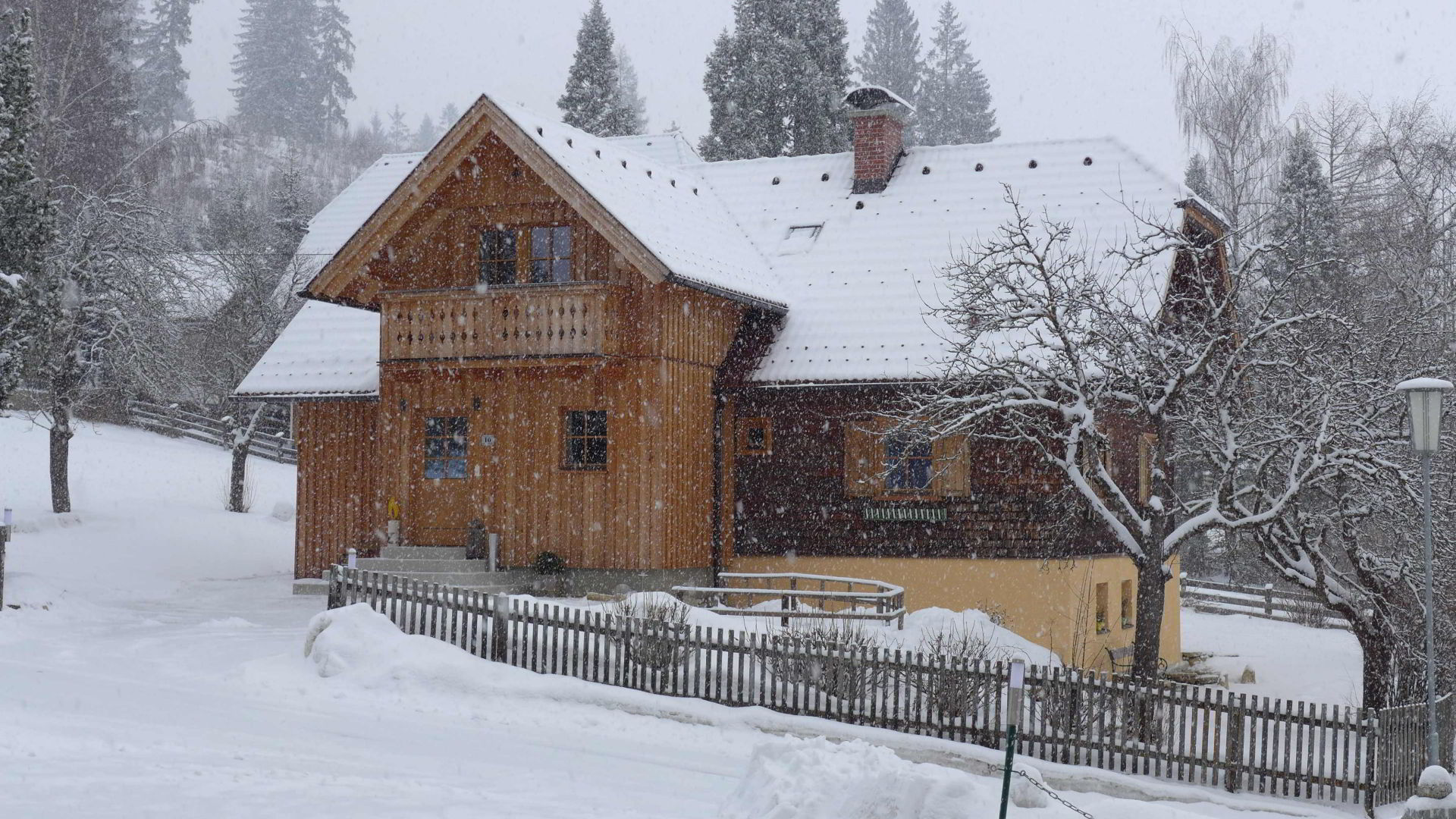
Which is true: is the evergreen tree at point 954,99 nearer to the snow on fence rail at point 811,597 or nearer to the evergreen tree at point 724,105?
the evergreen tree at point 724,105

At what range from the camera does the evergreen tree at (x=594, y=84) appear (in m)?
46.7

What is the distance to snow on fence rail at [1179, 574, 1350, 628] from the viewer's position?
32.7 metres

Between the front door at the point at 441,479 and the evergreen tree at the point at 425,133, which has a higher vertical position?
the evergreen tree at the point at 425,133

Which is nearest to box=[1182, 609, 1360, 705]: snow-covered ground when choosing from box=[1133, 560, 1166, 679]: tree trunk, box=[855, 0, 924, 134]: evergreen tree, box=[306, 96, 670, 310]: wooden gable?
box=[1133, 560, 1166, 679]: tree trunk

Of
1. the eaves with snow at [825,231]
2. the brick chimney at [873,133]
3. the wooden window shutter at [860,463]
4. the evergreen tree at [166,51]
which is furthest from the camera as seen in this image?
the evergreen tree at [166,51]

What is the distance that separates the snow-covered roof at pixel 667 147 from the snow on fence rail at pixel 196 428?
17.2m

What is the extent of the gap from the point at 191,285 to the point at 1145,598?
21.1m

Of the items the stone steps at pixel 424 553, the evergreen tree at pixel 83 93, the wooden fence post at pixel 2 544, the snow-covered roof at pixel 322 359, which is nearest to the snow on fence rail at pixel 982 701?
the stone steps at pixel 424 553

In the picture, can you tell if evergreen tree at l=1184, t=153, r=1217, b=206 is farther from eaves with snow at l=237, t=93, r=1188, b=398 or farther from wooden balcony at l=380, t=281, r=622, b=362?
wooden balcony at l=380, t=281, r=622, b=362

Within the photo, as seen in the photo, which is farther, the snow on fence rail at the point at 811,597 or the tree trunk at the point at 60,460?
the tree trunk at the point at 60,460

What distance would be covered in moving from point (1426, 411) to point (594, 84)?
37.9 m

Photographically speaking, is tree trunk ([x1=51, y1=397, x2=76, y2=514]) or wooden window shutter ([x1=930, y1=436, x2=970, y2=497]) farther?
tree trunk ([x1=51, y1=397, x2=76, y2=514])

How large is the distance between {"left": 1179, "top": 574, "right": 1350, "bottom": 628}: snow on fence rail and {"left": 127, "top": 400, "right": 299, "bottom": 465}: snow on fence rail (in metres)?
26.5

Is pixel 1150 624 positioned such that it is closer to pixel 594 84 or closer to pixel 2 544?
pixel 2 544
